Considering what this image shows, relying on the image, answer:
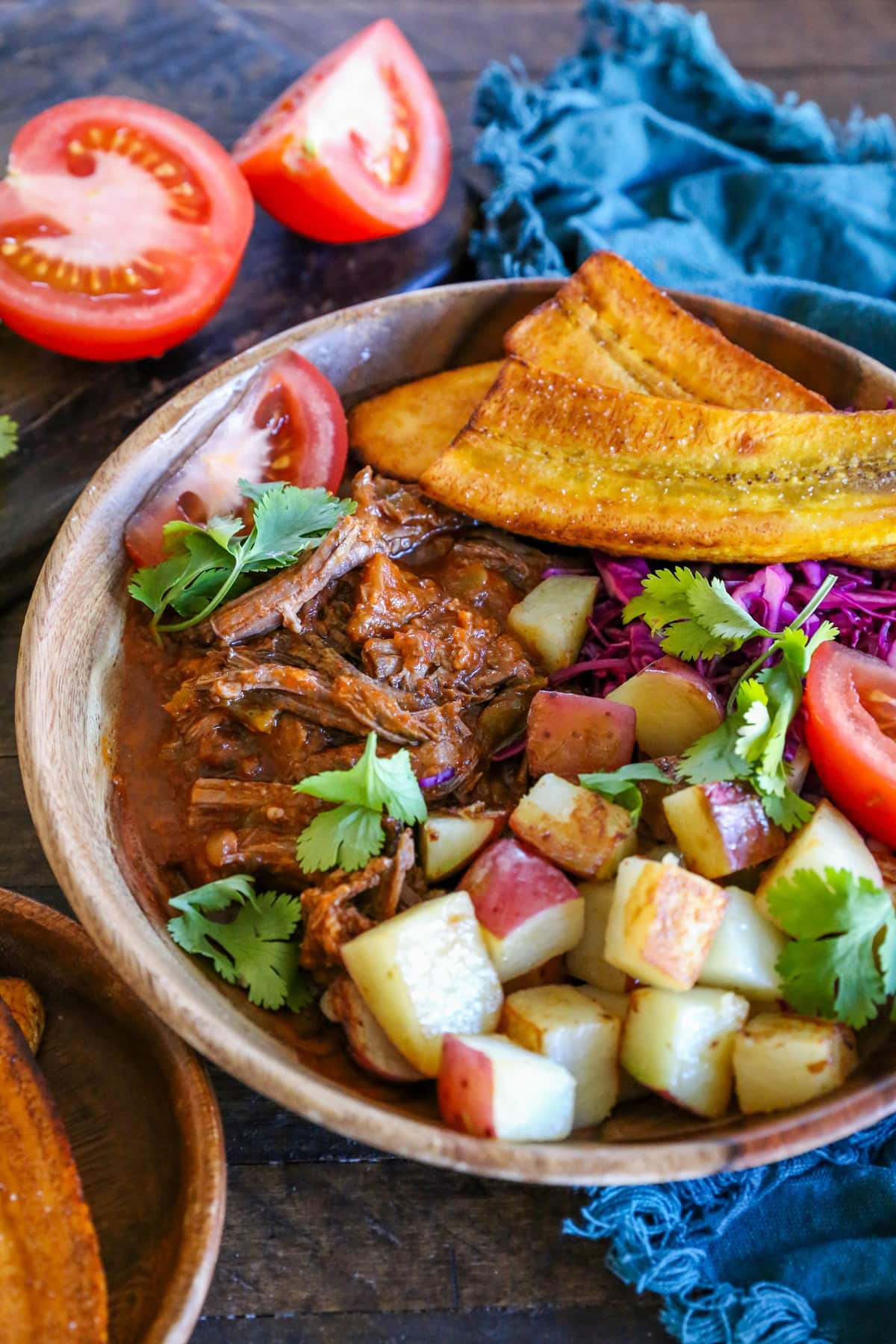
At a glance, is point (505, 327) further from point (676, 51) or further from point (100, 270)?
point (676, 51)

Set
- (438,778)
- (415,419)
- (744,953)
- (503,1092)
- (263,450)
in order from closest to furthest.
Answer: (503,1092)
(744,953)
(438,778)
(263,450)
(415,419)

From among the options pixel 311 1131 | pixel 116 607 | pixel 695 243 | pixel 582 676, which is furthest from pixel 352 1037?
pixel 695 243

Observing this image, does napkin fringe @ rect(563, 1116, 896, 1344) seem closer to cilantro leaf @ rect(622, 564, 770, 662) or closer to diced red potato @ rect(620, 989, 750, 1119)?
diced red potato @ rect(620, 989, 750, 1119)

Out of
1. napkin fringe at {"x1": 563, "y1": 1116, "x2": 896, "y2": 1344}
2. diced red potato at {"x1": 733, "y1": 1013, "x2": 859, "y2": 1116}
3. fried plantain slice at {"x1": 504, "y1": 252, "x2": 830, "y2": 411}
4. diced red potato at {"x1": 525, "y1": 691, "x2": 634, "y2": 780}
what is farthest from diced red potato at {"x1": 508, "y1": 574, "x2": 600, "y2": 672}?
napkin fringe at {"x1": 563, "y1": 1116, "x2": 896, "y2": 1344}

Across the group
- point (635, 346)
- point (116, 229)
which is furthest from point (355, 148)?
point (635, 346)

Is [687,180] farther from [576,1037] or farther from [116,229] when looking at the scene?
[576,1037]

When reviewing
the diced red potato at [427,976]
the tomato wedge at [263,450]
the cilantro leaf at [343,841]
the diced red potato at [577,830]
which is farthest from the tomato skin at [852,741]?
the tomato wedge at [263,450]
